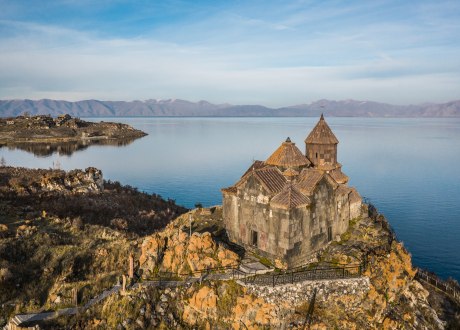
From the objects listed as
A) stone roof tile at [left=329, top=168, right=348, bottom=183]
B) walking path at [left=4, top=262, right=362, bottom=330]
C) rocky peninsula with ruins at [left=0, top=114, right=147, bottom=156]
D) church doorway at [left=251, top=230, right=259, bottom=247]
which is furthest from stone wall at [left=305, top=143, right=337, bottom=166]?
rocky peninsula with ruins at [left=0, top=114, right=147, bottom=156]

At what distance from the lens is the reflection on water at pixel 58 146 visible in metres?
124

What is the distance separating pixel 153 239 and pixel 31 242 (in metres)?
12.0

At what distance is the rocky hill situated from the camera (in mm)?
21297

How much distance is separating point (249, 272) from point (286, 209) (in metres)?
4.60

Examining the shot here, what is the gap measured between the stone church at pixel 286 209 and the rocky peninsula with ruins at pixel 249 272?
10 centimetres

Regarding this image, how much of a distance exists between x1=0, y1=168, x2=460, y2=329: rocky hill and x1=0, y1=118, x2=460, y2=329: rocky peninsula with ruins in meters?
0.07

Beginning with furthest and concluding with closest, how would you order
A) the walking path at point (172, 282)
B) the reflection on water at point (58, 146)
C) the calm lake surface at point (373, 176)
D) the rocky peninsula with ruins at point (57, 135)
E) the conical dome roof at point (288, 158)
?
the rocky peninsula with ruins at point (57, 135), the reflection on water at point (58, 146), the calm lake surface at point (373, 176), the conical dome roof at point (288, 158), the walking path at point (172, 282)

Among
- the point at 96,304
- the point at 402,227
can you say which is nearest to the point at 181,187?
the point at 402,227

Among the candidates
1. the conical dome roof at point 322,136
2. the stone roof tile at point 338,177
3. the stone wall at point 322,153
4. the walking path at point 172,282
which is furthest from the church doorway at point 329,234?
the conical dome roof at point 322,136

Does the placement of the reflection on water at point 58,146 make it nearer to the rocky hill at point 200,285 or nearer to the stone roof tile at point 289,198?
the rocky hill at point 200,285

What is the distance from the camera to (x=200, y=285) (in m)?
22.5

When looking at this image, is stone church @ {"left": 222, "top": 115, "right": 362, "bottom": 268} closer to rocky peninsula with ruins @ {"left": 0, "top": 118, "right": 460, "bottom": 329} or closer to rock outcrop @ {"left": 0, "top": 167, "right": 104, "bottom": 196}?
rocky peninsula with ruins @ {"left": 0, "top": 118, "right": 460, "bottom": 329}

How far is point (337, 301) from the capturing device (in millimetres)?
21906

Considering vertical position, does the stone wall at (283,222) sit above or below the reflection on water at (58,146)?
above
